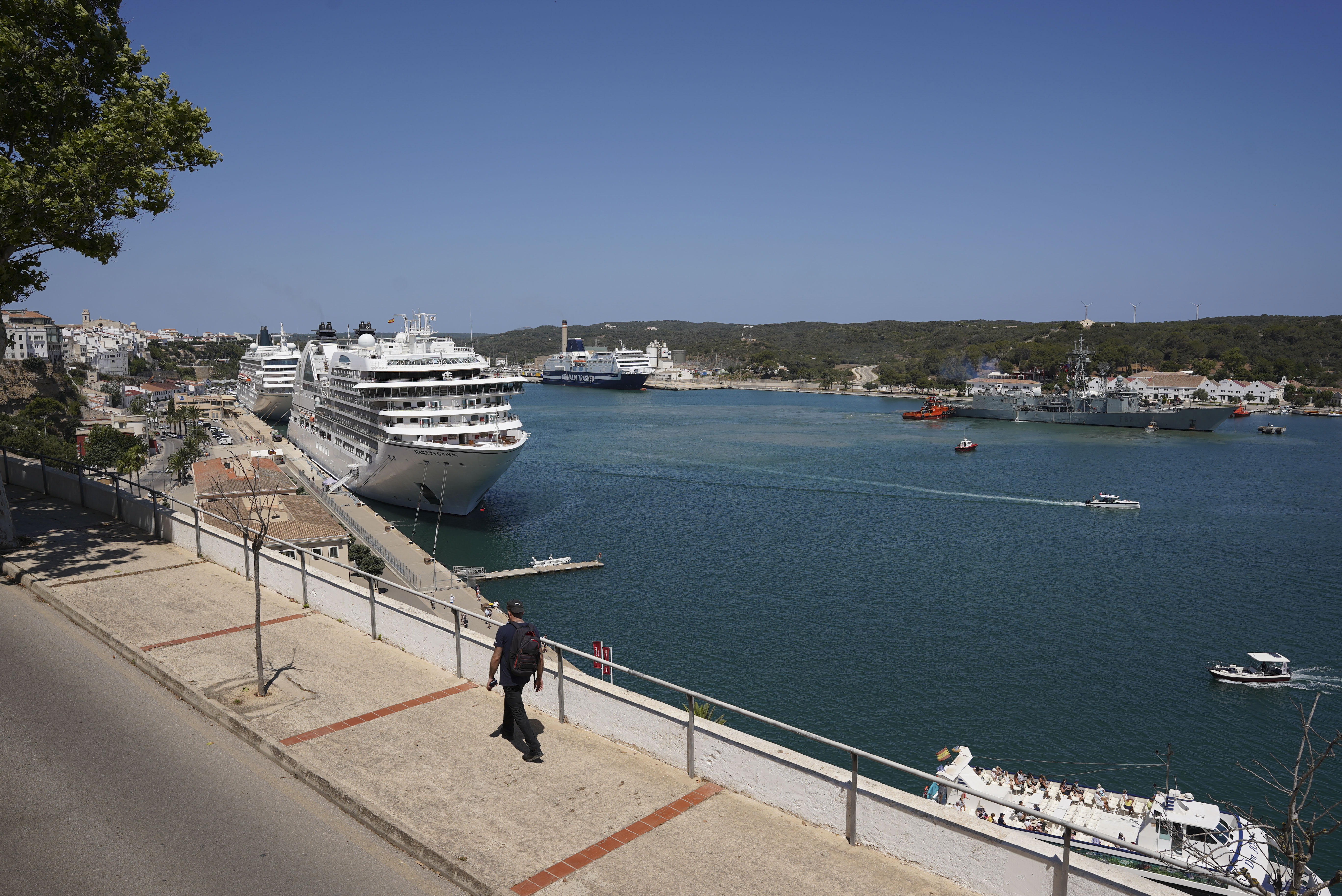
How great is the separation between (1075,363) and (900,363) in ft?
156

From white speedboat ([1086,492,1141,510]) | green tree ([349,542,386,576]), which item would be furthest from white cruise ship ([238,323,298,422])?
white speedboat ([1086,492,1141,510])

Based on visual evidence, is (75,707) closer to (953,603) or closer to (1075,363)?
(953,603)

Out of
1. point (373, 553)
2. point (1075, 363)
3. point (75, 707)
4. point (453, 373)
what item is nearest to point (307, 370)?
point (453, 373)

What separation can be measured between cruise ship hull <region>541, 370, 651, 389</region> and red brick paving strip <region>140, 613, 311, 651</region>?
139791mm

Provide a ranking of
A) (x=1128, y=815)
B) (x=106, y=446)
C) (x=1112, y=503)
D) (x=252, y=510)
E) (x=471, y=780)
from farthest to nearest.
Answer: (x=106, y=446) → (x=1112, y=503) → (x=252, y=510) → (x=1128, y=815) → (x=471, y=780)

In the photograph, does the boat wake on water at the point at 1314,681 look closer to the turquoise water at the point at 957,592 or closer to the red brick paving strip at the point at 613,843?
the turquoise water at the point at 957,592

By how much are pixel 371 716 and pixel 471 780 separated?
144 centimetres

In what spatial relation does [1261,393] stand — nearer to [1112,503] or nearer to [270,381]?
[1112,503]

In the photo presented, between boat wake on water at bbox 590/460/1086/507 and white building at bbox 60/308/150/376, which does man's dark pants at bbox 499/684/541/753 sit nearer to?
boat wake on water at bbox 590/460/1086/507

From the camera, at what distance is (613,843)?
495cm

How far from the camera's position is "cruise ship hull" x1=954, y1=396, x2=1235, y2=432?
82.4 meters

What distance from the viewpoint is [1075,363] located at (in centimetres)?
12181

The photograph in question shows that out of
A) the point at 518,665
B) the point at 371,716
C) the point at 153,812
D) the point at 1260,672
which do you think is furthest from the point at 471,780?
the point at 1260,672

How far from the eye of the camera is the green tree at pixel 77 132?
10.5 metres
